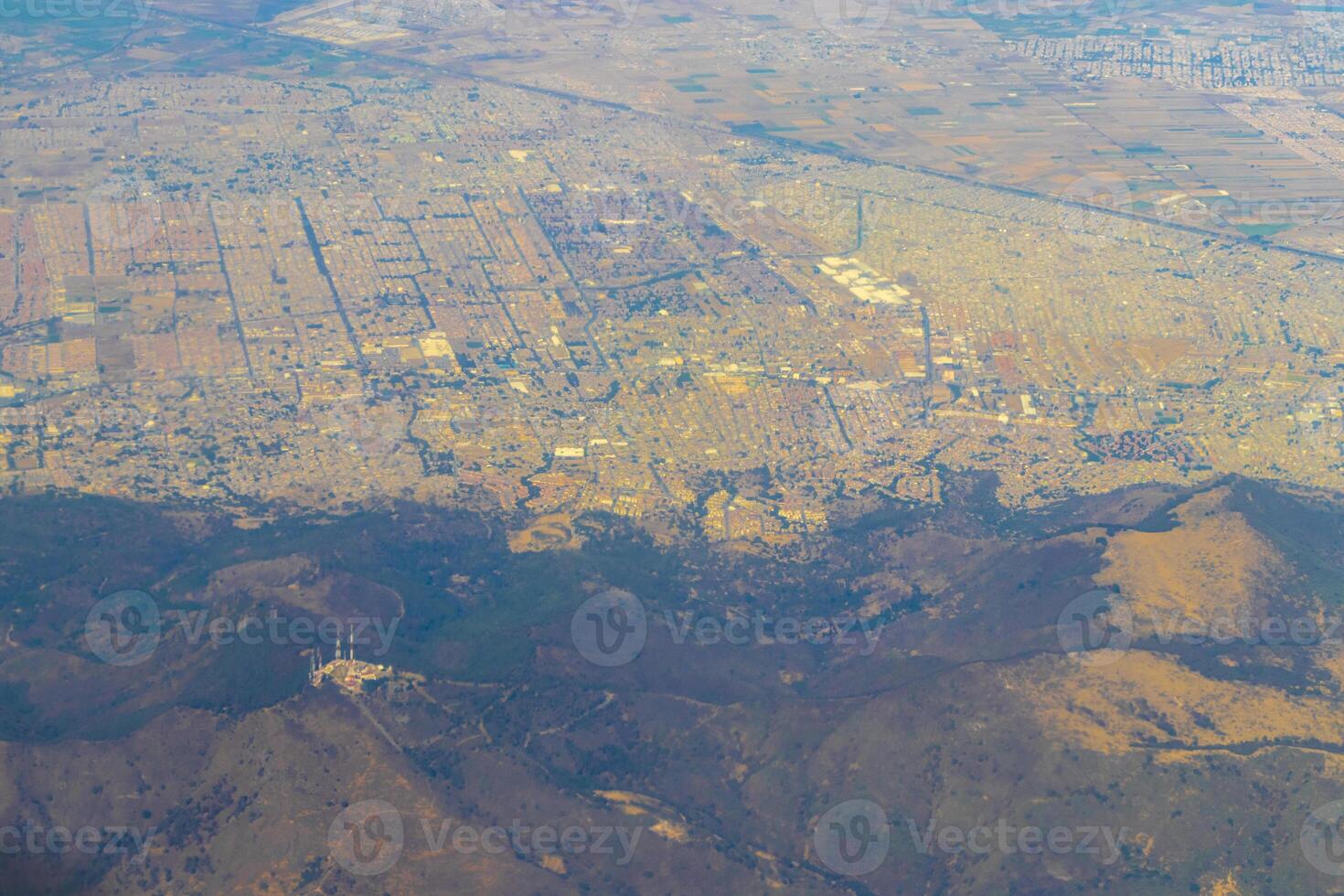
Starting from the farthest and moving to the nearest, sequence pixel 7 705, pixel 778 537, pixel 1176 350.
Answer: pixel 1176 350
pixel 778 537
pixel 7 705

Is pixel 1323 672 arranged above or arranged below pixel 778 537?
above

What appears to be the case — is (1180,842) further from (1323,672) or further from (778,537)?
(778,537)

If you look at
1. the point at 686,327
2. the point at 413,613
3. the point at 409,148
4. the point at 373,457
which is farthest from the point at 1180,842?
the point at 409,148

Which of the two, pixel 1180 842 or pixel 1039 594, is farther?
pixel 1039 594

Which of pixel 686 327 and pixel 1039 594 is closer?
pixel 1039 594

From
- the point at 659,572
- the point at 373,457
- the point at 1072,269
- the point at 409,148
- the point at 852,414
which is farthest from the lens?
the point at 409,148

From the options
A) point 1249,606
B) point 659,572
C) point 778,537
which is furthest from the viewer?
point 778,537

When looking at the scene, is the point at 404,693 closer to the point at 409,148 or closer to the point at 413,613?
the point at 413,613

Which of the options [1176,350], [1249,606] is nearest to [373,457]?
[1249,606]

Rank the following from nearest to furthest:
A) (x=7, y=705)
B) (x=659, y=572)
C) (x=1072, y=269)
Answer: (x=7, y=705) < (x=659, y=572) < (x=1072, y=269)
